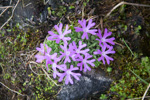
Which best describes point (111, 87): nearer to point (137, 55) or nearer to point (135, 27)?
point (137, 55)

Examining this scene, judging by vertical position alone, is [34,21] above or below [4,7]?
below

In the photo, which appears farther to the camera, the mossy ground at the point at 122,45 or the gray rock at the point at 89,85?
the gray rock at the point at 89,85

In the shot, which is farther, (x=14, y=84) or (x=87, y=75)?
(x=14, y=84)

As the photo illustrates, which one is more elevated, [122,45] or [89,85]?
[122,45]

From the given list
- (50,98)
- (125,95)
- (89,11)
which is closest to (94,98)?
(125,95)

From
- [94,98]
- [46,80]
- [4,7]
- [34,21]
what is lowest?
[94,98]

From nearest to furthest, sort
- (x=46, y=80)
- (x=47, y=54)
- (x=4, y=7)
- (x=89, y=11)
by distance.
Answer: (x=47, y=54), (x=89, y=11), (x=46, y=80), (x=4, y=7)

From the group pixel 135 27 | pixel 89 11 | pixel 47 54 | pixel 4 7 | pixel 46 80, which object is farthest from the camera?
pixel 4 7

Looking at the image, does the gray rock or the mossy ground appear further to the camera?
the gray rock
